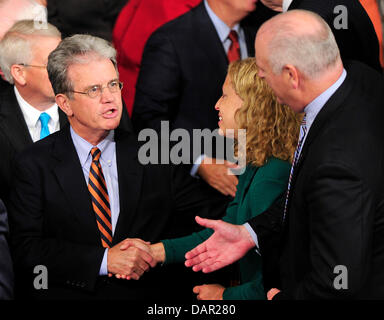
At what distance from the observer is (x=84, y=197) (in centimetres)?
271

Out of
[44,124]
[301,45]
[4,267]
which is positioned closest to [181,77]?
[44,124]

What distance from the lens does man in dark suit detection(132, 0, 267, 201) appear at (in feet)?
11.5

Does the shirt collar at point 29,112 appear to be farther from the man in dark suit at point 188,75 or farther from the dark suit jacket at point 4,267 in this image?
the dark suit jacket at point 4,267

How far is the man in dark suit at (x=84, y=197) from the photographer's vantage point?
8.75 feet

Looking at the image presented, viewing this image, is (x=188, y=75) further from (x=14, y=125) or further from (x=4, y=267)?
(x=4, y=267)

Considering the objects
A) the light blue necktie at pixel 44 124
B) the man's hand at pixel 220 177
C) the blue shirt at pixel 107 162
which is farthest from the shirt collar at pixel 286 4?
the light blue necktie at pixel 44 124

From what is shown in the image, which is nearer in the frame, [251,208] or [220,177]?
[251,208]

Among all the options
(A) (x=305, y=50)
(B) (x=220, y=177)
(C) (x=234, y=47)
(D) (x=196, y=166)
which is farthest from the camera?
(C) (x=234, y=47)

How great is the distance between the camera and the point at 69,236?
2705 millimetres

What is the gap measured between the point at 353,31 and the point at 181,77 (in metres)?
1.06

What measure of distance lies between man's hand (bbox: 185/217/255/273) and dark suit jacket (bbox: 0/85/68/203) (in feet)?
3.07

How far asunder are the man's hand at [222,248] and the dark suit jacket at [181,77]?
112 centimetres

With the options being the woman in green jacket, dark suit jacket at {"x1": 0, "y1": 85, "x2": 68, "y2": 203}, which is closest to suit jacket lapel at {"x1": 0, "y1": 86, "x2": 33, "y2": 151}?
dark suit jacket at {"x1": 0, "y1": 85, "x2": 68, "y2": 203}

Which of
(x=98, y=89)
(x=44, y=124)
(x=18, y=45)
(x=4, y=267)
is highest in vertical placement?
(x=18, y=45)
